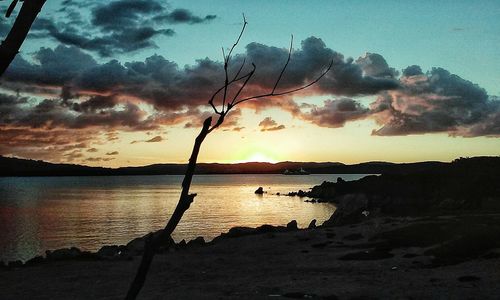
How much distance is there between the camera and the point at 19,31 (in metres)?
3.51

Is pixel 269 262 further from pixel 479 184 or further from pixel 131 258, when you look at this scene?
pixel 479 184

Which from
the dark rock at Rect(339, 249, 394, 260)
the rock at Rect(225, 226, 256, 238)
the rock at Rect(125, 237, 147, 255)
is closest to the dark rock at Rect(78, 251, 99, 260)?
the rock at Rect(125, 237, 147, 255)

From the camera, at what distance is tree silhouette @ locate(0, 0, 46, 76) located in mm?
3396

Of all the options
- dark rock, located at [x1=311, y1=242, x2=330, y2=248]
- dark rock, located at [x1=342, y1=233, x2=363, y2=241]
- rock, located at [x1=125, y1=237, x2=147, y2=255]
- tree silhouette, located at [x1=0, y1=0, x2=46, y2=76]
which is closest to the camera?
tree silhouette, located at [x1=0, y1=0, x2=46, y2=76]

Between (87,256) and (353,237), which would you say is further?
(353,237)

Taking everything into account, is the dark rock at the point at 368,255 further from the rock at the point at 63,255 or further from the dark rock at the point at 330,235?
the rock at the point at 63,255

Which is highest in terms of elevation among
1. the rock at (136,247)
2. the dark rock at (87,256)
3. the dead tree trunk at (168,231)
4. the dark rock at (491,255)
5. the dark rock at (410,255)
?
the dead tree trunk at (168,231)

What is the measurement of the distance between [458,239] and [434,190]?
3374 inches

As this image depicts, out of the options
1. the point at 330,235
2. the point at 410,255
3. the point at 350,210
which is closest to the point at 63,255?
the point at 330,235

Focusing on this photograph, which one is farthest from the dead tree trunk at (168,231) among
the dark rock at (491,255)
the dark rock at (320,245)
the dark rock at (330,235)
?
the dark rock at (330,235)

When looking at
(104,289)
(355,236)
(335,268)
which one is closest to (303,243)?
(355,236)

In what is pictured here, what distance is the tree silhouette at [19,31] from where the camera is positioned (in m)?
3.40

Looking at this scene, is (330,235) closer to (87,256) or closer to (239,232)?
(239,232)

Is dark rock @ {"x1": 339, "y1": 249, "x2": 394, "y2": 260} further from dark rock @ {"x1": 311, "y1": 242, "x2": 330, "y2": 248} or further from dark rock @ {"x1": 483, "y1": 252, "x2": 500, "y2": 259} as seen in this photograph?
dark rock @ {"x1": 483, "y1": 252, "x2": 500, "y2": 259}
